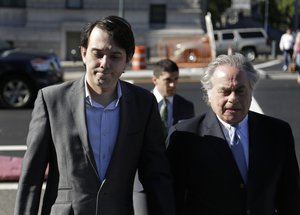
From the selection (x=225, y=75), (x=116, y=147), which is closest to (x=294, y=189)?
(x=225, y=75)

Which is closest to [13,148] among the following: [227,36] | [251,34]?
[227,36]

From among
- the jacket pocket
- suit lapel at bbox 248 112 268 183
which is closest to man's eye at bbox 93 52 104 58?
the jacket pocket

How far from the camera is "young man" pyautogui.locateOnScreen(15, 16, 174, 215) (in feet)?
10.1

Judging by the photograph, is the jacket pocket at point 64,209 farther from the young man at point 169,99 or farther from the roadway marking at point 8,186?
the young man at point 169,99

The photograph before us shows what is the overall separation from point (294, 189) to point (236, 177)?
0.35 m

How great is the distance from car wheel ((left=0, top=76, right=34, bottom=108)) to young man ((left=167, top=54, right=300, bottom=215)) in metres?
11.5

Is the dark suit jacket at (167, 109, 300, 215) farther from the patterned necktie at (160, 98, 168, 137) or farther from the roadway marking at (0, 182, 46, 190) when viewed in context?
the patterned necktie at (160, 98, 168, 137)

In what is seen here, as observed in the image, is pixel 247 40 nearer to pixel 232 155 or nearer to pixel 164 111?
pixel 164 111

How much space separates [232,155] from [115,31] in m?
0.77

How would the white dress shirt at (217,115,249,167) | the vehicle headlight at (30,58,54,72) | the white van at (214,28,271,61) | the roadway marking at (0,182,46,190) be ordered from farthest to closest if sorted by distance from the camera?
the white van at (214,28,271,61)
the vehicle headlight at (30,58,54,72)
the roadway marking at (0,182,46,190)
the white dress shirt at (217,115,249,167)

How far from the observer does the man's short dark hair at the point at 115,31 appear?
308 cm

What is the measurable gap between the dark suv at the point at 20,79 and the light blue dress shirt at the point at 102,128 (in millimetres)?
11619

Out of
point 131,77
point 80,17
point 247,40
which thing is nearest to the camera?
point 131,77

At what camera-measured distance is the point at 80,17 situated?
3894 centimetres
